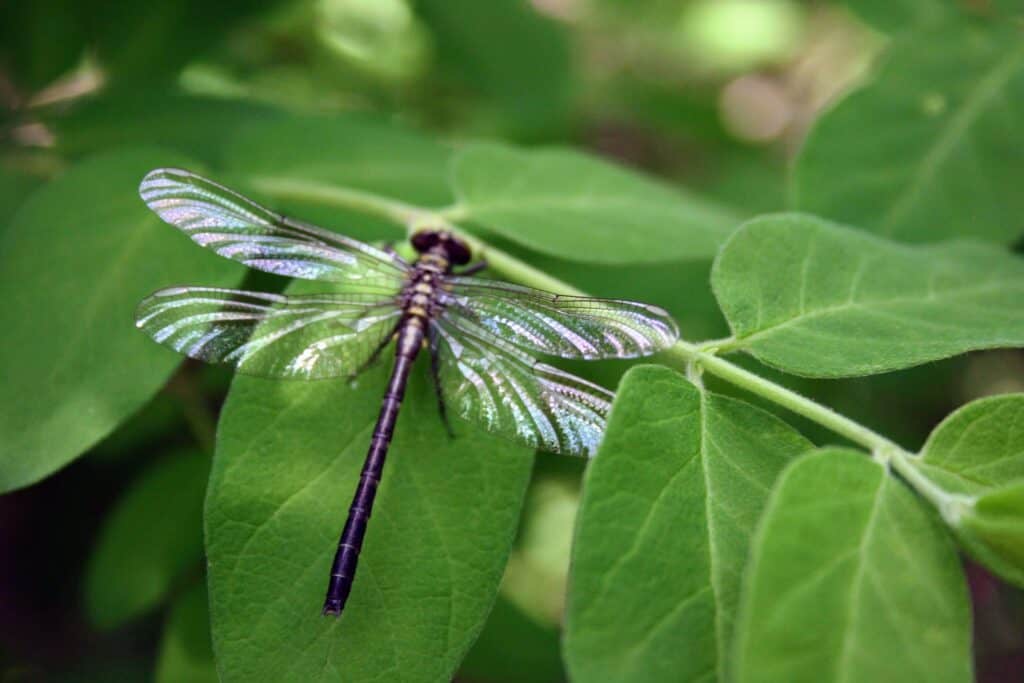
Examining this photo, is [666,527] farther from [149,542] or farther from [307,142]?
[149,542]

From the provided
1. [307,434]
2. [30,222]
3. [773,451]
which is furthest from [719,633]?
[30,222]

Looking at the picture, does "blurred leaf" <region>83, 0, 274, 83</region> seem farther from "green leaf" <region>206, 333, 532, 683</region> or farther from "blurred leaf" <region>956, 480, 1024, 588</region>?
"blurred leaf" <region>956, 480, 1024, 588</region>

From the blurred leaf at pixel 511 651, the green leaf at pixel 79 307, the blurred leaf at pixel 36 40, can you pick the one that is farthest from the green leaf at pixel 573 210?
the blurred leaf at pixel 36 40

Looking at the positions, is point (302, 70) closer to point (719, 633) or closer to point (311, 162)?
point (311, 162)

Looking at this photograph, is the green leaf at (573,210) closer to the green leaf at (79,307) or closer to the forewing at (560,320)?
the forewing at (560,320)

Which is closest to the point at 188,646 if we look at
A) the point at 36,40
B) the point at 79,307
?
the point at 79,307

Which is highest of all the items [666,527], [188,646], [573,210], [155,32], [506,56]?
[506,56]
